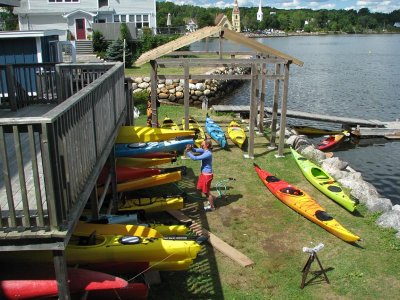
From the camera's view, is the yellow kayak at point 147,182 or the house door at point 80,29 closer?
the yellow kayak at point 147,182

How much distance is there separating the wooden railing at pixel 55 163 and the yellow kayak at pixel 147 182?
11.1 feet

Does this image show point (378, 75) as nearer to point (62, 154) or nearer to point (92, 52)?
point (92, 52)

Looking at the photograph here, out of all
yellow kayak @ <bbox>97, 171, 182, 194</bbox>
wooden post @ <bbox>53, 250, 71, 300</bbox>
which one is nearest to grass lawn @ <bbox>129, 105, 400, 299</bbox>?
yellow kayak @ <bbox>97, 171, 182, 194</bbox>

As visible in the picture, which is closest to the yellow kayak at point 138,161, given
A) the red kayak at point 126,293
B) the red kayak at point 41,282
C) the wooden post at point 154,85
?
the wooden post at point 154,85

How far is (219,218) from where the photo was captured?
10859mm

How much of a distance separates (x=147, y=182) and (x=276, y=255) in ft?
13.2

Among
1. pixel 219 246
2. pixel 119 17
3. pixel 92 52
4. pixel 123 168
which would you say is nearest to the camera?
pixel 219 246

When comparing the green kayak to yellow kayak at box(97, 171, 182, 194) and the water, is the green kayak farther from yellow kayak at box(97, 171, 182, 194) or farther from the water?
yellow kayak at box(97, 171, 182, 194)

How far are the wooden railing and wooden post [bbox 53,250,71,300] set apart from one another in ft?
1.18

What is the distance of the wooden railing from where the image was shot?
473 cm

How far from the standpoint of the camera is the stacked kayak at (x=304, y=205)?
9875mm

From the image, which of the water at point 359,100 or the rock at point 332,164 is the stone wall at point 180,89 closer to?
the water at point 359,100

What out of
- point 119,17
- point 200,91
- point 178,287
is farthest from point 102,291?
point 119,17

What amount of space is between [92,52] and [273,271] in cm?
Result: 3404
